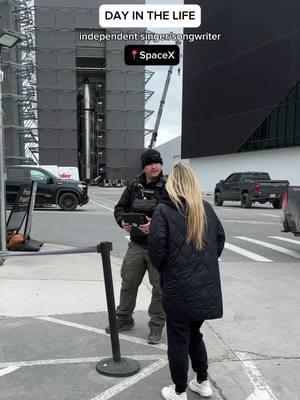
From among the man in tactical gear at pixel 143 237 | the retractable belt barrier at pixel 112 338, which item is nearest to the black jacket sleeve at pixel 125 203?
the man in tactical gear at pixel 143 237

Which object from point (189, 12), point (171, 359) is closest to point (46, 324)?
point (171, 359)

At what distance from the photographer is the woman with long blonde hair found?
3352 mm

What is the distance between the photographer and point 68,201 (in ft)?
71.4

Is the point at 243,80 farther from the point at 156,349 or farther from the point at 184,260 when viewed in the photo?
the point at 184,260

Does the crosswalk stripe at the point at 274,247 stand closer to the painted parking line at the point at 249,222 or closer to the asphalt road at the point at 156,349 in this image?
the asphalt road at the point at 156,349

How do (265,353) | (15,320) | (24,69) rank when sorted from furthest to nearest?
(24,69) → (15,320) → (265,353)

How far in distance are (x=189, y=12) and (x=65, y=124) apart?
5552 cm

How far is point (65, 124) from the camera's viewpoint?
6969 centimetres

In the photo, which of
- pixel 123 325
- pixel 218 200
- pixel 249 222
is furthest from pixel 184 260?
pixel 218 200

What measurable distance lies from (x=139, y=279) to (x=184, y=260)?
1.60 metres

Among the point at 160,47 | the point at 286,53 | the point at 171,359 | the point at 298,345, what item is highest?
the point at 286,53

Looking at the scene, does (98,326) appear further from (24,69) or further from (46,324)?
(24,69)

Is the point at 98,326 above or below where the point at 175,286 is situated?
below

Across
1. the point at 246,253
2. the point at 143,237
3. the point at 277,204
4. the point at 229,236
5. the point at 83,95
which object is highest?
the point at 83,95
